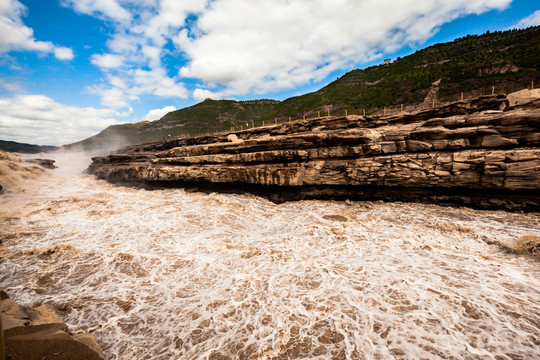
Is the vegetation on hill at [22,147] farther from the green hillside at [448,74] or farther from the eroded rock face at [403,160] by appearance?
the eroded rock face at [403,160]

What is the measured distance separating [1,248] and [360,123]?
1975 cm

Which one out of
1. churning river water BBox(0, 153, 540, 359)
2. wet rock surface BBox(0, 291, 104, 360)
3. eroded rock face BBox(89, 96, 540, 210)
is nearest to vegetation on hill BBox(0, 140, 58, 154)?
eroded rock face BBox(89, 96, 540, 210)

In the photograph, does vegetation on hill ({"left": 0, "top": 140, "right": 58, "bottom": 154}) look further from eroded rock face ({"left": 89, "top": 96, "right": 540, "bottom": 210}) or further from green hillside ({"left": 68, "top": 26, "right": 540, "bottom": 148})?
eroded rock face ({"left": 89, "top": 96, "right": 540, "bottom": 210})

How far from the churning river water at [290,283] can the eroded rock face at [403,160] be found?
133 cm

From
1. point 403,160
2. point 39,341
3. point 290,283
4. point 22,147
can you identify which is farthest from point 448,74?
point 22,147

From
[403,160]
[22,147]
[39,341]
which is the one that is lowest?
[39,341]

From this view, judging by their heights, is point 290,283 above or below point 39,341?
below

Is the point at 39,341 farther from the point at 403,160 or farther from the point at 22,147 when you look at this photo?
the point at 22,147

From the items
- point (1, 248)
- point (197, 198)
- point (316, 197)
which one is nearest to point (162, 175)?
point (197, 198)

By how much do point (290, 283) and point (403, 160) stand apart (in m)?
9.45

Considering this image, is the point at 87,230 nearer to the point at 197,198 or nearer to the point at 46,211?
the point at 46,211

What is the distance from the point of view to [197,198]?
1499 centimetres

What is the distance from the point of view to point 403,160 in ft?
37.3

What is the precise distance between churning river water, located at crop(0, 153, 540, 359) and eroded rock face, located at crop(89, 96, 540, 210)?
4.35 feet
